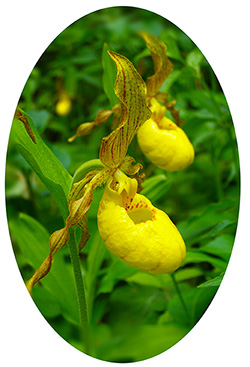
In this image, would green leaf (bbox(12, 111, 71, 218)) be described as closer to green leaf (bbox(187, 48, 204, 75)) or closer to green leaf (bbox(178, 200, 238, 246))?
green leaf (bbox(178, 200, 238, 246))

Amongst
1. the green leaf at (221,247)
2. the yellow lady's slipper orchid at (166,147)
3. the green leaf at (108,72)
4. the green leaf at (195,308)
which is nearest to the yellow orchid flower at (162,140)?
the yellow lady's slipper orchid at (166,147)

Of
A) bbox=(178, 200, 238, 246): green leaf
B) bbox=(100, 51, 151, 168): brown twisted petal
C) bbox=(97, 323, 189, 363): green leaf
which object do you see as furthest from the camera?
bbox=(178, 200, 238, 246): green leaf

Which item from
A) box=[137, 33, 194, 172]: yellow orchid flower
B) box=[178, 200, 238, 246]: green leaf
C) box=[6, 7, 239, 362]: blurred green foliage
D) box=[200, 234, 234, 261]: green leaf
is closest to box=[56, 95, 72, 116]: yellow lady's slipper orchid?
box=[6, 7, 239, 362]: blurred green foliage

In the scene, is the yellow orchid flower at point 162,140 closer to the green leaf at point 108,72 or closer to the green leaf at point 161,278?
the green leaf at point 108,72

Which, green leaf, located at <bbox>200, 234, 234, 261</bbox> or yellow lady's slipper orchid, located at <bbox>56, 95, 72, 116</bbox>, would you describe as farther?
yellow lady's slipper orchid, located at <bbox>56, 95, 72, 116</bbox>

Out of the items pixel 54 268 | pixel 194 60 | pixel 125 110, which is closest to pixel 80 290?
pixel 54 268

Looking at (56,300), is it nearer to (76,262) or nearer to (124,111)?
(76,262)

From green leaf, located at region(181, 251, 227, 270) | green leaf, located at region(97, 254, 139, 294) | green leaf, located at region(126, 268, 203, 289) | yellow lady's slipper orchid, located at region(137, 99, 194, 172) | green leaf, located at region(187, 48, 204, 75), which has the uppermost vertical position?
green leaf, located at region(187, 48, 204, 75)
